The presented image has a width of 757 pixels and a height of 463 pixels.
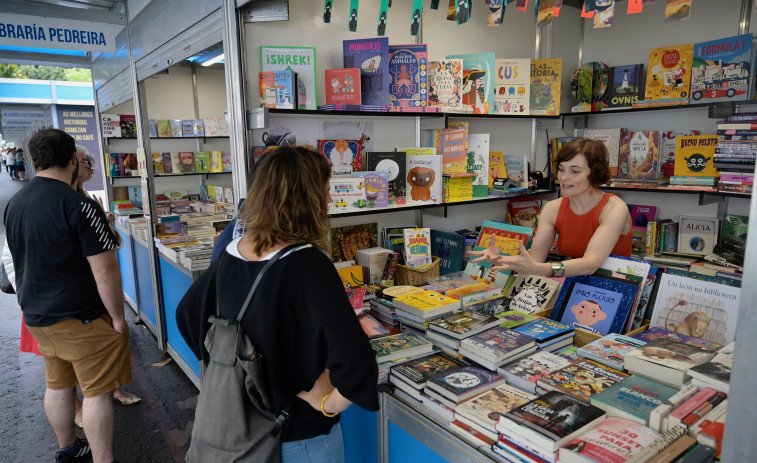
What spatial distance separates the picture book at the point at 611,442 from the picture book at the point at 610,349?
452mm

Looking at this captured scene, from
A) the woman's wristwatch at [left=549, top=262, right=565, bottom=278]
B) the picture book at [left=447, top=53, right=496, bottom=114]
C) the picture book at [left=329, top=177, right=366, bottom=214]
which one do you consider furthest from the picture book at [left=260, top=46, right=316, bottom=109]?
the woman's wristwatch at [left=549, top=262, right=565, bottom=278]

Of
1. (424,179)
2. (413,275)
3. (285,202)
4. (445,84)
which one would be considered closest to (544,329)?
(413,275)

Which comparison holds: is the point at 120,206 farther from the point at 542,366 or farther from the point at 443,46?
the point at 542,366

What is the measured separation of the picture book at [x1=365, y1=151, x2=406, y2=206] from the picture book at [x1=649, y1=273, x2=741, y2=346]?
1.68m

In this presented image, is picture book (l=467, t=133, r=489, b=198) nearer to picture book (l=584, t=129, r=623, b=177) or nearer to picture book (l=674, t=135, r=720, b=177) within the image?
picture book (l=584, t=129, r=623, b=177)

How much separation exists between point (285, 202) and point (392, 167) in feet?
6.02

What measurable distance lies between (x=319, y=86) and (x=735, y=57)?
2.98 metres

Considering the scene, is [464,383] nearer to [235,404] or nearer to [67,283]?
[235,404]

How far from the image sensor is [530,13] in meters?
4.10

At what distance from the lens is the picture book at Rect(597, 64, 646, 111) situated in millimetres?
3904

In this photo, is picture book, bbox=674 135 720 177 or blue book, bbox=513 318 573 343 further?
picture book, bbox=674 135 720 177

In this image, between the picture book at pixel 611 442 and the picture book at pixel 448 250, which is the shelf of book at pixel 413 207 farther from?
the picture book at pixel 611 442

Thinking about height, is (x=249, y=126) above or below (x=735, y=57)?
below

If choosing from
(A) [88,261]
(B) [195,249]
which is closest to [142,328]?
(B) [195,249]
